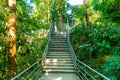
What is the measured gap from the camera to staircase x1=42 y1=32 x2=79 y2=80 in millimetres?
11722

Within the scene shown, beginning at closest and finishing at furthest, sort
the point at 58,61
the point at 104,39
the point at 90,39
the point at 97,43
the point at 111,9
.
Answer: the point at 97,43 → the point at 104,39 → the point at 111,9 → the point at 58,61 → the point at 90,39

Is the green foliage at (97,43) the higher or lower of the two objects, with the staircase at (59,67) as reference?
higher

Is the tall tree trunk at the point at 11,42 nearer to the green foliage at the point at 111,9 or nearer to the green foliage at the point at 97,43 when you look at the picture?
the green foliage at the point at 97,43

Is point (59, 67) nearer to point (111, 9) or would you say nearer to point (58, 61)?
point (58, 61)

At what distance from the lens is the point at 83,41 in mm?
16031

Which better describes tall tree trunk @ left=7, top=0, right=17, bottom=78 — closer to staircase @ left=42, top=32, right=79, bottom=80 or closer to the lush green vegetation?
the lush green vegetation

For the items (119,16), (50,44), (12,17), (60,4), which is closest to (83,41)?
(50,44)

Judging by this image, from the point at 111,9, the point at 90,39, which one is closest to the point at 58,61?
the point at 90,39

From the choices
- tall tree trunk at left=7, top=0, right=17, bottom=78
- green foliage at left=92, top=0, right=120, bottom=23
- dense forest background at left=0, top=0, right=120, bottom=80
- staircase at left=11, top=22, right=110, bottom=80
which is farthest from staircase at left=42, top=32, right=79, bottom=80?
green foliage at left=92, top=0, right=120, bottom=23

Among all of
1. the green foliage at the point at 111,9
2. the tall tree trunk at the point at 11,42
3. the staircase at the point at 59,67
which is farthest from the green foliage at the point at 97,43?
the tall tree trunk at the point at 11,42

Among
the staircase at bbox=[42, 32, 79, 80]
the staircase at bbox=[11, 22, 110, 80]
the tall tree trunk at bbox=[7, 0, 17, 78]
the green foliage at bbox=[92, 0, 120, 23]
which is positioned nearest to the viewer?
the tall tree trunk at bbox=[7, 0, 17, 78]

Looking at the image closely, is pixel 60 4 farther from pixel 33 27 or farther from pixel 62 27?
pixel 33 27

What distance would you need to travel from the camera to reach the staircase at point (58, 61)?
38.5 ft

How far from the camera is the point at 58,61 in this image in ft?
44.4
